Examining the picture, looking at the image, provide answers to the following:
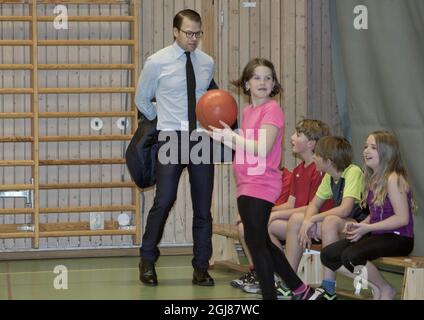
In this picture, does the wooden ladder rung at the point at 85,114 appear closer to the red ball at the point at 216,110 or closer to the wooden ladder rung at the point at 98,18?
the wooden ladder rung at the point at 98,18

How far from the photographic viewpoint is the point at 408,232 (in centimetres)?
527

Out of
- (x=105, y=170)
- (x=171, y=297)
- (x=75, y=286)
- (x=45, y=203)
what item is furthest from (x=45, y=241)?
(x=171, y=297)

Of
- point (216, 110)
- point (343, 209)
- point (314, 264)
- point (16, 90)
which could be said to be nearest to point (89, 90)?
point (16, 90)

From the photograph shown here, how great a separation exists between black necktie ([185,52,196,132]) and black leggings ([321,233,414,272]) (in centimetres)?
141

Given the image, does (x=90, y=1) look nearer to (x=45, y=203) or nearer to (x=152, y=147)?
(x=45, y=203)

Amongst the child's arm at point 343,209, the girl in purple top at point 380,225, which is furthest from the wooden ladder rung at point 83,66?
the girl in purple top at point 380,225

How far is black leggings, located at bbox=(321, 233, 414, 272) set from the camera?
5129 mm

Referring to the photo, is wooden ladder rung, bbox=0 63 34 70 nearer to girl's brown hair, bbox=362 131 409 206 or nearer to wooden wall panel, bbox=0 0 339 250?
wooden wall panel, bbox=0 0 339 250

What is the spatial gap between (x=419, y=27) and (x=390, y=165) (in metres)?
1.64

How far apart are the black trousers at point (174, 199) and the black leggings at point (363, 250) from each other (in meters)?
1.14

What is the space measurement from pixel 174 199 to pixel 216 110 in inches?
50.5

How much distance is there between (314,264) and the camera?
20.5 feet

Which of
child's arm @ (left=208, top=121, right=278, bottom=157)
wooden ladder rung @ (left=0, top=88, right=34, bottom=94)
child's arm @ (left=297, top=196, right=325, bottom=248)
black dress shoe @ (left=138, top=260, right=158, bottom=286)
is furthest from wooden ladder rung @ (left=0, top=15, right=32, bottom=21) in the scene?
child's arm @ (left=208, top=121, right=278, bottom=157)

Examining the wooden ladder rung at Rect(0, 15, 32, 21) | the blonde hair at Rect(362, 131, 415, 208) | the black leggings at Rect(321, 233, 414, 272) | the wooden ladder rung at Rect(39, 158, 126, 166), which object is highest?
the wooden ladder rung at Rect(0, 15, 32, 21)
